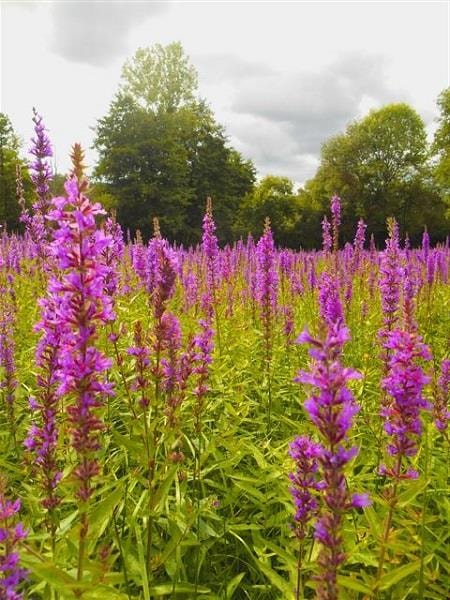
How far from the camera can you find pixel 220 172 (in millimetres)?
49969

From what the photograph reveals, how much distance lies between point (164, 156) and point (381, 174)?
25444 millimetres

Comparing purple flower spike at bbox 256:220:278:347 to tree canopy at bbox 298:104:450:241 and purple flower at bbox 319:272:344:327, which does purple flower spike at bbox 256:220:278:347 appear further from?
tree canopy at bbox 298:104:450:241

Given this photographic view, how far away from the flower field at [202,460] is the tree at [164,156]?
38138 mm

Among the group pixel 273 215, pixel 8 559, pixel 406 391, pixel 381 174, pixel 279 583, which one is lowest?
pixel 279 583

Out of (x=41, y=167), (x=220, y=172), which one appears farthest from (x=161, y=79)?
(x=41, y=167)

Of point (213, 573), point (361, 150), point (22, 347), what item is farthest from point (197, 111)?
point (213, 573)

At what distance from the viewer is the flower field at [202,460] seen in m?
1.76

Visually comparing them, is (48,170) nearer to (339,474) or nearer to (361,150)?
(339,474)

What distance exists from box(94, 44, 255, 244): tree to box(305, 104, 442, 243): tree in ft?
37.9

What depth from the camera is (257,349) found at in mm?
6238

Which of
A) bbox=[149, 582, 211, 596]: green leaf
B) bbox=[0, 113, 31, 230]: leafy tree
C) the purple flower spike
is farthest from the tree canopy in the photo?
bbox=[149, 582, 211, 596]: green leaf

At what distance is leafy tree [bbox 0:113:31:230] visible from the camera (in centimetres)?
4034

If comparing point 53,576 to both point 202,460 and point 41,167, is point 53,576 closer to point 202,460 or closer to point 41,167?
point 202,460

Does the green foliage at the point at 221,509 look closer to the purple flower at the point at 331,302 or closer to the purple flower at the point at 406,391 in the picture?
the purple flower at the point at 406,391
